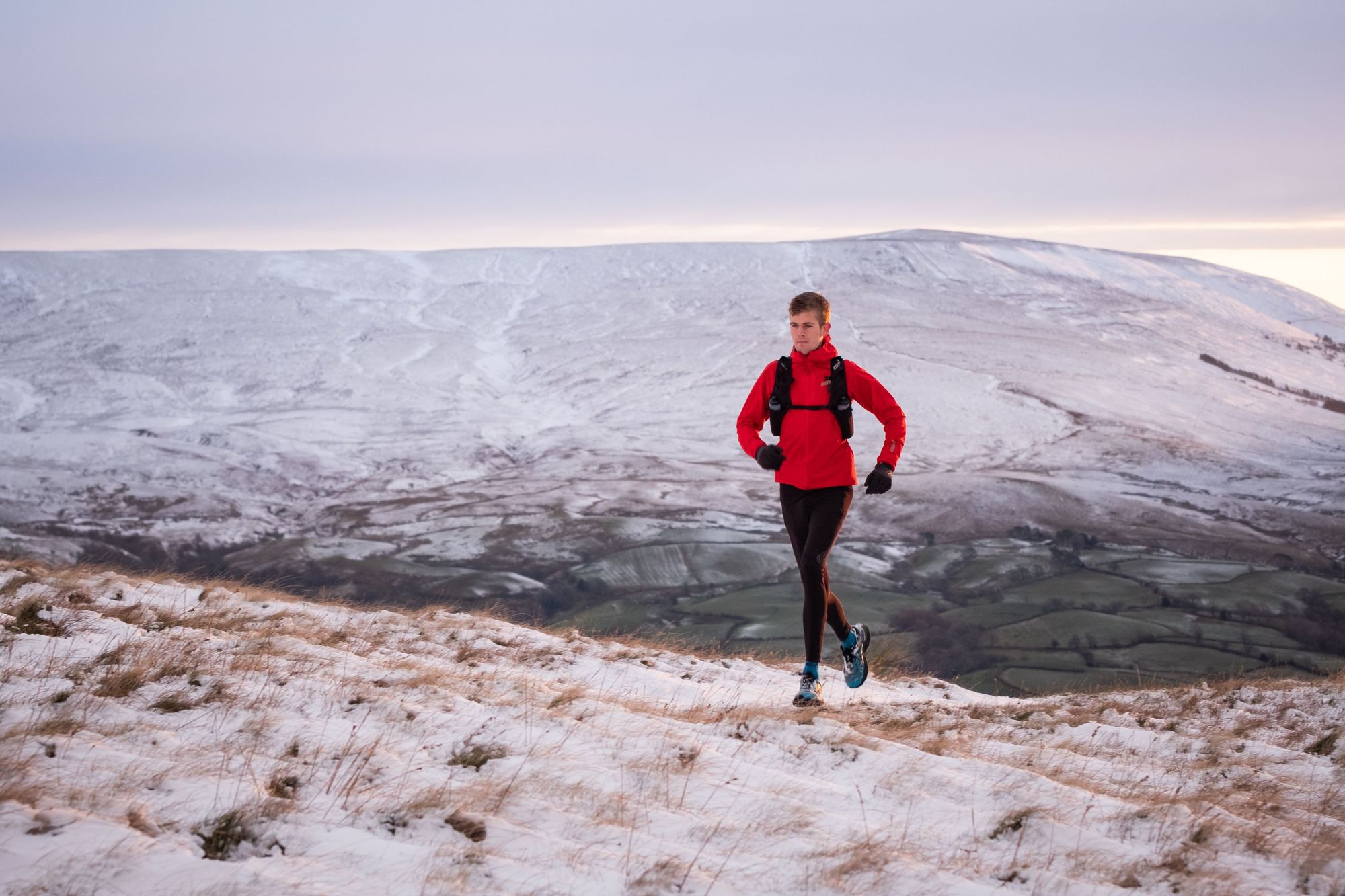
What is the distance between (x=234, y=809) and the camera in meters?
3.76

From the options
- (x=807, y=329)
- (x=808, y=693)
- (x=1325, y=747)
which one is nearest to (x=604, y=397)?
(x=808, y=693)

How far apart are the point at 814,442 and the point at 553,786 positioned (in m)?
3.34

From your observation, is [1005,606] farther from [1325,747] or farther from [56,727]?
[56,727]

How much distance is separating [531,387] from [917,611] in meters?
37.6

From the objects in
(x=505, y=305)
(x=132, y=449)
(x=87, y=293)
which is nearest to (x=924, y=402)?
(x=505, y=305)

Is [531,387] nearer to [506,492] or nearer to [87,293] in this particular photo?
[506,492]

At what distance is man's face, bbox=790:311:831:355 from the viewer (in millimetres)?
6770

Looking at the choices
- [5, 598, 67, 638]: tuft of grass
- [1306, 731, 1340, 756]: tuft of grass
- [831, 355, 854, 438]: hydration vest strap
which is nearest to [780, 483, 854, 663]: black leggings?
[831, 355, 854, 438]: hydration vest strap

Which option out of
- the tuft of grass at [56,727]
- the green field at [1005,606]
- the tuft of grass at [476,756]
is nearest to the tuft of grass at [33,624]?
the tuft of grass at [56,727]

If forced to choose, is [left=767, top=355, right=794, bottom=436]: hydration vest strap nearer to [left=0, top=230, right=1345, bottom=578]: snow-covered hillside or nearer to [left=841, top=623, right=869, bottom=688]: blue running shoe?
[left=841, top=623, right=869, bottom=688]: blue running shoe

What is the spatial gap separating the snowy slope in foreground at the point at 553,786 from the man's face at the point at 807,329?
266 cm

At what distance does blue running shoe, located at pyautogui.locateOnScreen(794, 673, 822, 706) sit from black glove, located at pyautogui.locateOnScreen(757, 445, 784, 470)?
5.39 feet

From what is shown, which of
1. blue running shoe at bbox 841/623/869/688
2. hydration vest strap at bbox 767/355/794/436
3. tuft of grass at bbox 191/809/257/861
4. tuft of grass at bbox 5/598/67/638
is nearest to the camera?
tuft of grass at bbox 191/809/257/861

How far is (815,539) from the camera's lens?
6883 mm
